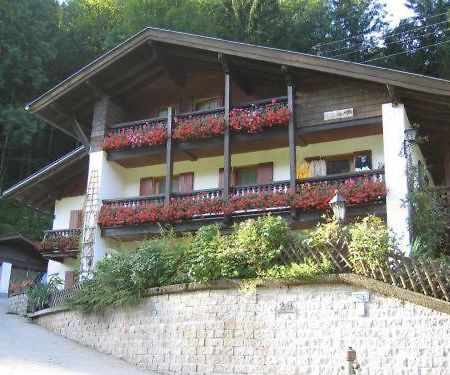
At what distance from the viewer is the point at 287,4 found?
108ft

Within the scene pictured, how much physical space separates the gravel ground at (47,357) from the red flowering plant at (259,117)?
7578mm

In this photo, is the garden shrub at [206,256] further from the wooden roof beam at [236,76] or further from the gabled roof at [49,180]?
the gabled roof at [49,180]

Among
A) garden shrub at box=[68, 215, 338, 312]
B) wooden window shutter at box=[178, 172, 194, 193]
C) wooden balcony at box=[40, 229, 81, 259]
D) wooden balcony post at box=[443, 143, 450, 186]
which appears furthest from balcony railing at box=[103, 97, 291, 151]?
wooden balcony post at box=[443, 143, 450, 186]

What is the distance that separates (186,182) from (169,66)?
3.90 m

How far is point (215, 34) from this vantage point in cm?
3058

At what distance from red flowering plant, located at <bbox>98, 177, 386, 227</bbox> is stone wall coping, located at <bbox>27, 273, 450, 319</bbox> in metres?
4.25

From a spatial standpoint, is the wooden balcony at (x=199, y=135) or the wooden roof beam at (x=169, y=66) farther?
the wooden roof beam at (x=169, y=66)

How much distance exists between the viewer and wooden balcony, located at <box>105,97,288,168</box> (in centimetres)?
1784

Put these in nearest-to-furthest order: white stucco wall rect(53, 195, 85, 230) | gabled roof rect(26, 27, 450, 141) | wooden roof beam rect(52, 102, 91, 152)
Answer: gabled roof rect(26, 27, 450, 141) → wooden roof beam rect(52, 102, 91, 152) → white stucco wall rect(53, 195, 85, 230)

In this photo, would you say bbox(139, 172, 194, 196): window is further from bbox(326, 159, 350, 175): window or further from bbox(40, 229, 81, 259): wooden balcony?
bbox(326, 159, 350, 175): window

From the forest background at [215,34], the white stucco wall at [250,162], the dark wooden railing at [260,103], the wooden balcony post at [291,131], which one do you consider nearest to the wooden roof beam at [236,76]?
the dark wooden railing at [260,103]

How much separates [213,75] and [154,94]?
248cm

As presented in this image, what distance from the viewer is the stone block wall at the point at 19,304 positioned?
60.3 feet

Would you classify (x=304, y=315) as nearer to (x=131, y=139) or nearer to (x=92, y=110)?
(x=131, y=139)
